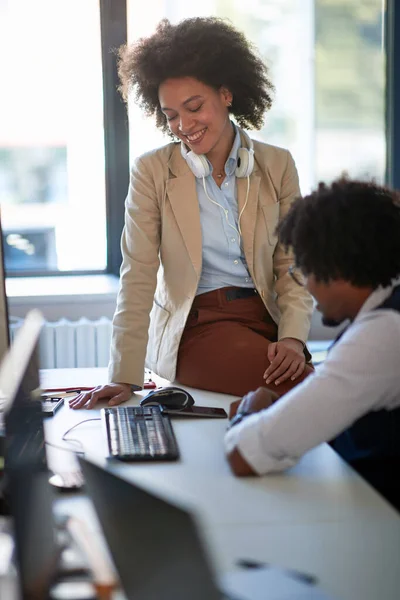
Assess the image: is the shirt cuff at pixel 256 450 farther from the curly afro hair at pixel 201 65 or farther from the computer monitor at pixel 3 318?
the curly afro hair at pixel 201 65

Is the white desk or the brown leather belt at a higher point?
the brown leather belt

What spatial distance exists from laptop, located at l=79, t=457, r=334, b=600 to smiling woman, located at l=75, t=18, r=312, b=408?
110cm

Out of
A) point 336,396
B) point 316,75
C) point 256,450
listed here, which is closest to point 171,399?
point 256,450

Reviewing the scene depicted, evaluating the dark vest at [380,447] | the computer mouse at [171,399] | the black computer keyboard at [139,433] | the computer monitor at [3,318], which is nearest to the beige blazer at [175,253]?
the computer mouse at [171,399]

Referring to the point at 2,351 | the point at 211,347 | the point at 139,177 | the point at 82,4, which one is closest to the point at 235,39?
the point at 139,177

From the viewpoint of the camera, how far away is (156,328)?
2320 mm

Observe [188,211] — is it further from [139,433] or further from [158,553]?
[158,553]

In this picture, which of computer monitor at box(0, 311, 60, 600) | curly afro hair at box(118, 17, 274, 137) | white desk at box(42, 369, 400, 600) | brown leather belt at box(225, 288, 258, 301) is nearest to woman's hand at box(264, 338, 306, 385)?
brown leather belt at box(225, 288, 258, 301)

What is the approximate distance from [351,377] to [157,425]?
1.52ft

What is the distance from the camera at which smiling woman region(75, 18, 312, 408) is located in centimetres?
219

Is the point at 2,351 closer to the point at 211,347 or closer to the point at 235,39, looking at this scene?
the point at 211,347

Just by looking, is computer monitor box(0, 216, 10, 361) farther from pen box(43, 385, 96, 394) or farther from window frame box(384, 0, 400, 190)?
window frame box(384, 0, 400, 190)

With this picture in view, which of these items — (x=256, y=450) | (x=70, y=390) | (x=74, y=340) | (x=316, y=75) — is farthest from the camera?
(x=316, y=75)

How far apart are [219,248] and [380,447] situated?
3.05 feet
